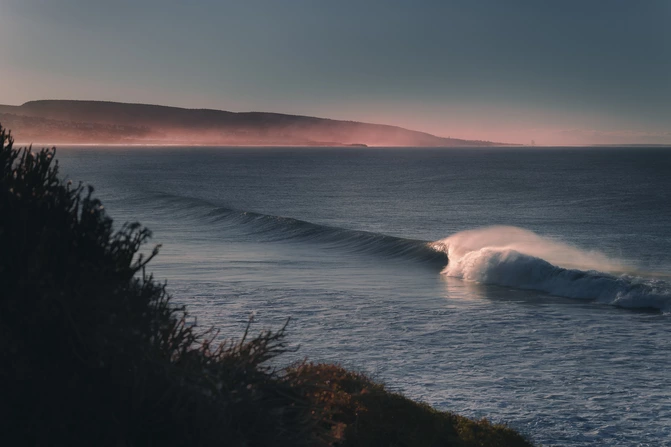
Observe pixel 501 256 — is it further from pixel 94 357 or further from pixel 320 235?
pixel 94 357

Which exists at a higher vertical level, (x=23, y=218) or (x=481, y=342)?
(x=23, y=218)

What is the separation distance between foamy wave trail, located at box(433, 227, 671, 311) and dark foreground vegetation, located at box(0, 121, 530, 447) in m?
16.9

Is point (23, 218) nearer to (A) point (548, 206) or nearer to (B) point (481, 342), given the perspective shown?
(B) point (481, 342)

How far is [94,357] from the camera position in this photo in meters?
5.02

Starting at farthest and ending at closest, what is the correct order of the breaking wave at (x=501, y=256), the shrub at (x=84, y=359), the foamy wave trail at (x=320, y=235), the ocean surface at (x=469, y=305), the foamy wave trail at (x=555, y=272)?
1. the foamy wave trail at (x=320, y=235)
2. the breaking wave at (x=501, y=256)
3. the foamy wave trail at (x=555, y=272)
4. the ocean surface at (x=469, y=305)
5. the shrub at (x=84, y=359)

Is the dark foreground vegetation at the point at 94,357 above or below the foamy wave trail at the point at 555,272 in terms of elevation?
above

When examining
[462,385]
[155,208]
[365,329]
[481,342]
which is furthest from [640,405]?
[155,208]

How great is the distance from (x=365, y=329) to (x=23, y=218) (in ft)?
35.7

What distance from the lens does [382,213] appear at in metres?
54.3

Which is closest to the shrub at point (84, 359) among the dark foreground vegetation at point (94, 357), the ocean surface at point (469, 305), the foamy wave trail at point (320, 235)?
the dark foreground vegetation at point (94, 357)

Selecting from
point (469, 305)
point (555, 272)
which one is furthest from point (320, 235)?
point (469, 305)

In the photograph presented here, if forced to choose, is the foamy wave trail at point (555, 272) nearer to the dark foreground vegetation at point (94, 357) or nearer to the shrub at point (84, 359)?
the dark foreground vegetation at point (94, 357)

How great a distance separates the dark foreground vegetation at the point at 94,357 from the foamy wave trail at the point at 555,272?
16.9 meters

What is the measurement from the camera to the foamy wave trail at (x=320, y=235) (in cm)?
3055
